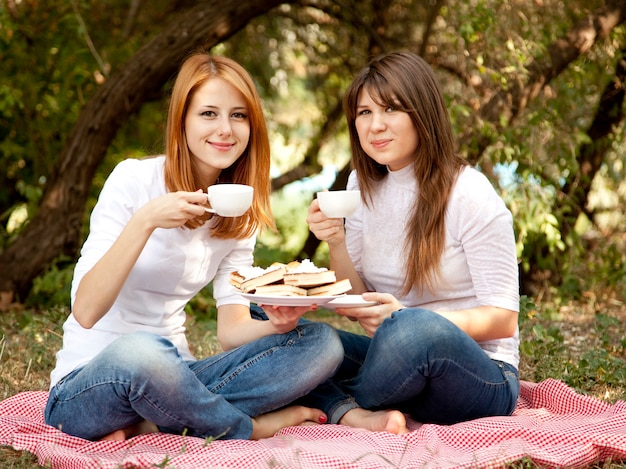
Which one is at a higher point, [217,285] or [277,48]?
[277,48]

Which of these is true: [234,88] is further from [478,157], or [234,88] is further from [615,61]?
[615,61]

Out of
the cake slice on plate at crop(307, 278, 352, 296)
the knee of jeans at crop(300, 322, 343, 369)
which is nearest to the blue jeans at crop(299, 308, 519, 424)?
the knee of jeans at crop(300, 322, 343, 369)

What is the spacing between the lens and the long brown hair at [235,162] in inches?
109

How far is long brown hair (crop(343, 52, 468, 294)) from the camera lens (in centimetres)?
281

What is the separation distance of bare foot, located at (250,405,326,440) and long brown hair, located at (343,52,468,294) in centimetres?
52

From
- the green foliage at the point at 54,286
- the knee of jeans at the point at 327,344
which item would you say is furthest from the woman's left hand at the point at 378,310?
the green foliage at the point at 54,286

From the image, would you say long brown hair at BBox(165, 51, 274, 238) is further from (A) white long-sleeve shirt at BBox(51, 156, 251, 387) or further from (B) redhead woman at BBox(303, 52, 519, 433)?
(B) redhead woman at BBox(303, 52, 519, 433)

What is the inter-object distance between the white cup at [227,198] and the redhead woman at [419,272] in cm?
32

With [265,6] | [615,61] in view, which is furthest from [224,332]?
[615,61]

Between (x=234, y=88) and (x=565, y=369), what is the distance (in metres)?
1.89

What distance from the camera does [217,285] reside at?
9.96ft

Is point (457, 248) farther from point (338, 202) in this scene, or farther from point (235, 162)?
point (235, 162)

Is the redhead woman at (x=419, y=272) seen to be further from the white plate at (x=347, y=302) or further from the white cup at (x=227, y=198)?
the white cup at (x=227, y=198)

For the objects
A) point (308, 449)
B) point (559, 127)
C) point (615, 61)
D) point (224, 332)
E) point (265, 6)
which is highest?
point (265, 6)
